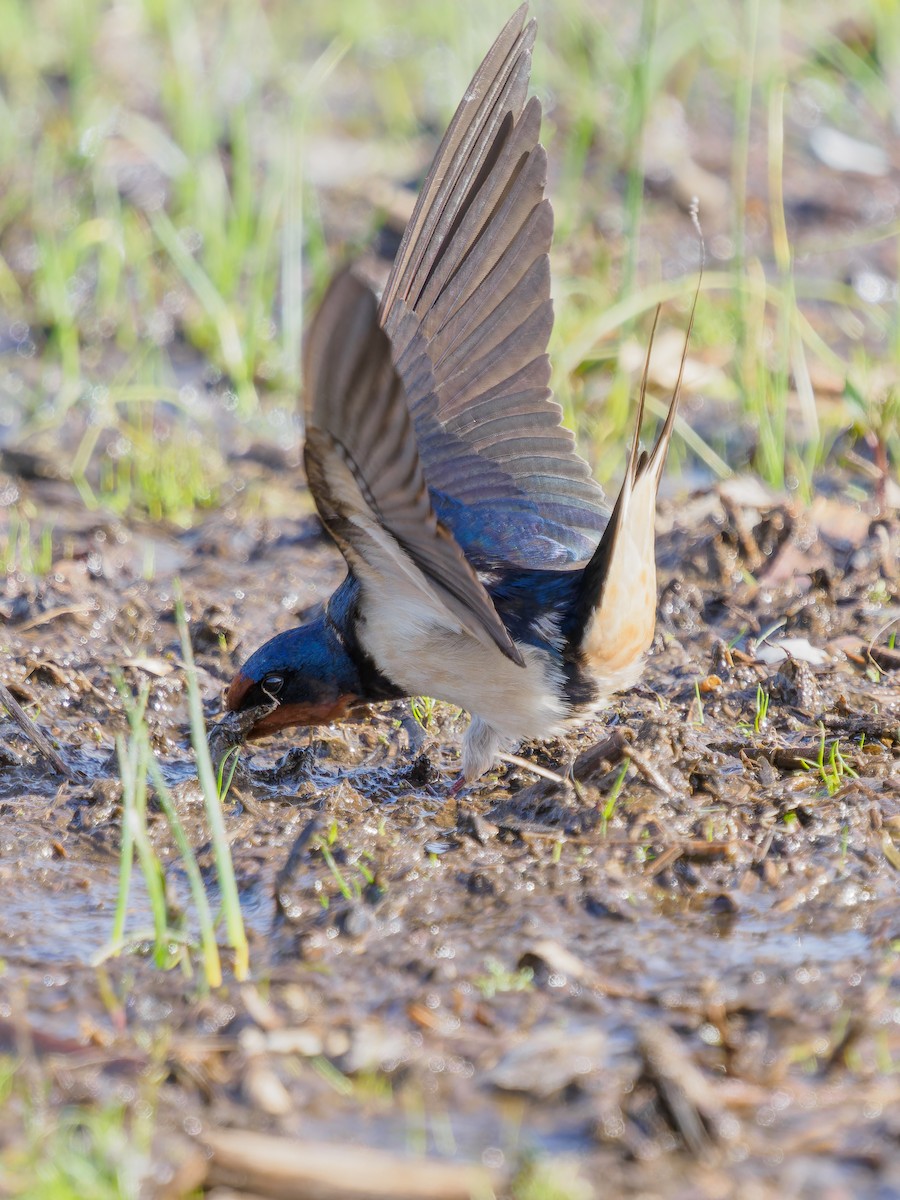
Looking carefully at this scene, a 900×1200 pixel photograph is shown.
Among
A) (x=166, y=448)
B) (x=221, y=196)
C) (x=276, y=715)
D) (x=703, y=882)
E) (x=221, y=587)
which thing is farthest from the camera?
(x=221, y=196)

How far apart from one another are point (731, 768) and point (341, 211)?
374 cm

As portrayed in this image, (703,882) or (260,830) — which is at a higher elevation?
(703,882)

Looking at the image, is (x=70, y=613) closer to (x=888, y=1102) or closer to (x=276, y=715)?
(x=276, y=715)

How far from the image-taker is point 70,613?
12.2ft

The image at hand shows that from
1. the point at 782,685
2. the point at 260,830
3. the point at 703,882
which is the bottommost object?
the point at 260,830

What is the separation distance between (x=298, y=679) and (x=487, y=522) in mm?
533

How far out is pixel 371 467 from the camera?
2279 mm

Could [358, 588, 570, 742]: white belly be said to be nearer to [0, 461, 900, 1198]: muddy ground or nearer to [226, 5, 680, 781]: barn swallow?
[226, 5, 680, 781]: barn swallow

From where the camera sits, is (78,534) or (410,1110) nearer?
(410,1110)

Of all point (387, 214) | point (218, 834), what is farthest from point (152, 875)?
point (387, 214)

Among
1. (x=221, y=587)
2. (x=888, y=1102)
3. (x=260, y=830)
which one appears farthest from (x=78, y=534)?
(x=888, y=1102)

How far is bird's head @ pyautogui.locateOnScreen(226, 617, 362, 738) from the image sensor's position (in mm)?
3104

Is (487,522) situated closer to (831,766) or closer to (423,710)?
(423,710)

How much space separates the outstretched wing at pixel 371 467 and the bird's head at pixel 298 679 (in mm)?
309
